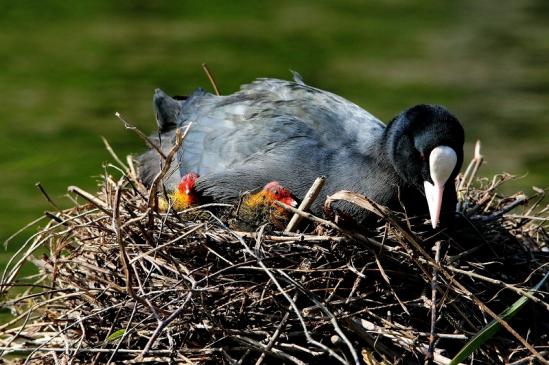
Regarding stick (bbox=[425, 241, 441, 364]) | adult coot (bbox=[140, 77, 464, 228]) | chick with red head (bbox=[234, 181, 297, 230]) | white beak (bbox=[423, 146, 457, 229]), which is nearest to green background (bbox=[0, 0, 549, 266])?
adult coot (bbox=[140, 77, 464, 228])

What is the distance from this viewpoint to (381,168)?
5090 mm

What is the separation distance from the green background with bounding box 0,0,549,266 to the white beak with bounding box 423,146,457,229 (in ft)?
14.3

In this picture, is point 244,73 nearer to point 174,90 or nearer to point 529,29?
point 174,90

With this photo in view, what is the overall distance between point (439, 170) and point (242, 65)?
8024 mm

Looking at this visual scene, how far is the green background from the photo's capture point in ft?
33.2

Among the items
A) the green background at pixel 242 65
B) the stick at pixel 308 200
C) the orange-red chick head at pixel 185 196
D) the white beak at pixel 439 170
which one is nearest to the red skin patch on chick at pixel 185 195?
the orange-red chick head at pixel 185 196

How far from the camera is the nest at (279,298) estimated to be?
4473mm

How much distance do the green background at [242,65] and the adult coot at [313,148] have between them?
10.4ft

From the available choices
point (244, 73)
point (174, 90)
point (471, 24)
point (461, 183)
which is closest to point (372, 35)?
point (471, 24)

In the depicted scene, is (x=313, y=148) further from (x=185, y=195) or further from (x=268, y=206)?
(x=185, y=195)

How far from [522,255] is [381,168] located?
75 cm

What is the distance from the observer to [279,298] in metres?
4.58

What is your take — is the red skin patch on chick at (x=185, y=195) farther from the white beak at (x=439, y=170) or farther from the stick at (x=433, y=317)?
the stick at (x=433, y=317)

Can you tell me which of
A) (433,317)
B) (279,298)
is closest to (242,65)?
(279,298)
